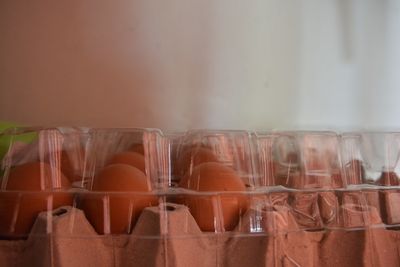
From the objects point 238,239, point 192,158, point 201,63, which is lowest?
point 238,239

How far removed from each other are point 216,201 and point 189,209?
37mm

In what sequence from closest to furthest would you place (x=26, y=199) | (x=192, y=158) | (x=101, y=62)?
(x=26, y=199) < (x=192, y=158) < (x=101, y=62)

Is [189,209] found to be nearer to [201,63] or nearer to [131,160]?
[131,160]

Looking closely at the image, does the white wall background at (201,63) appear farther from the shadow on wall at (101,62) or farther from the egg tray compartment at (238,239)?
the egg tray compartment at (238,239)

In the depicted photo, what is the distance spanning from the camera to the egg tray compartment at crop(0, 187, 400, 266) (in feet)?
1.60

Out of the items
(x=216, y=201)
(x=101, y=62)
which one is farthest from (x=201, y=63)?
(x=216, y=201)

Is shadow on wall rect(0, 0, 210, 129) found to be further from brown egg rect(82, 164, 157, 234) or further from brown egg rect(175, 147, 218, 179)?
brown egg rect(82, 164, 157, 234)

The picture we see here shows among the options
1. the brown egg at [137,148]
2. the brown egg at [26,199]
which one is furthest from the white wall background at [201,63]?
the brown egg at [26,199]

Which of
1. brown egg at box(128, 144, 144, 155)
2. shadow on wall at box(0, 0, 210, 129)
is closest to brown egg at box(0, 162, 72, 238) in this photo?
brown egg at box(128, 144, 144, 155)

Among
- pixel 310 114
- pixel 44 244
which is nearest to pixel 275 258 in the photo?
pixel 44 244

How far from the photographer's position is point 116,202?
0.52 meters

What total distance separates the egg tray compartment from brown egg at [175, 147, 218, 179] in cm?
10

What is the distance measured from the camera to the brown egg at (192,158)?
0.65 m

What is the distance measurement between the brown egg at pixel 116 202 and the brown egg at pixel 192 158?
116mm
